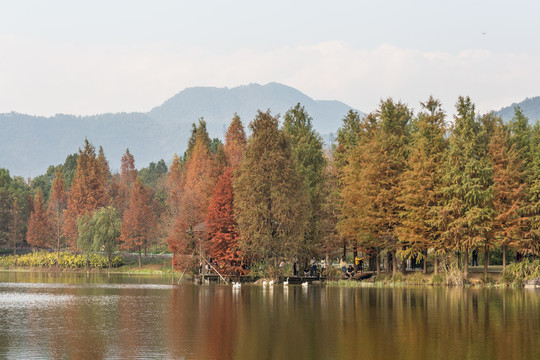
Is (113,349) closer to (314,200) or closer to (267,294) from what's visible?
(267,294)

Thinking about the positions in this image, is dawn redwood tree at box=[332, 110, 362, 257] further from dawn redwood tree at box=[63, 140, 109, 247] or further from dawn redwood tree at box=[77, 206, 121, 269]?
dawn redwood tree at box=[63, 140, 109, 247]

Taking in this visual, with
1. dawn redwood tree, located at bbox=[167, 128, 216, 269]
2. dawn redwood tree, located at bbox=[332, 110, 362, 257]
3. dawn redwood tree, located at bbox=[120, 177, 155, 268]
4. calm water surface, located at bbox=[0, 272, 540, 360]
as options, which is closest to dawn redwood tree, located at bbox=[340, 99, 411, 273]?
dawn redwood tree, located at bbox=[332, 110, 362, 257]

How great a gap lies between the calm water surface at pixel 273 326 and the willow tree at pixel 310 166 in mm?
19219

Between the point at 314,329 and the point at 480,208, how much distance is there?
33.2m

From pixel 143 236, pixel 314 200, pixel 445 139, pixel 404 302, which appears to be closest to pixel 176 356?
pixel 404 302

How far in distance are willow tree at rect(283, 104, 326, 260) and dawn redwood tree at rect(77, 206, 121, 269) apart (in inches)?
1494

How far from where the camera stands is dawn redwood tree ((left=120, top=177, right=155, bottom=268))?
10331 cm

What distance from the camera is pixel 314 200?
71.6 meters

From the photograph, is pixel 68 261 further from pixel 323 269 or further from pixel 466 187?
pixel 466 187

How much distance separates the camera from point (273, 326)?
31.4 metres

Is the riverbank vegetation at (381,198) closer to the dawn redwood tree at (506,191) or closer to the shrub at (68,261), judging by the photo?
the dawn redwood tree at (506,191)

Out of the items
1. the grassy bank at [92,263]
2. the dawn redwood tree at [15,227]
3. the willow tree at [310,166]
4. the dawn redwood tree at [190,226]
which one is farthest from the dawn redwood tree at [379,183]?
the dawn redwood tree at [15,227]

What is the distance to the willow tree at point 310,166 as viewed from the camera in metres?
70.0

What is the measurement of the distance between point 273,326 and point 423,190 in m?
32.4
